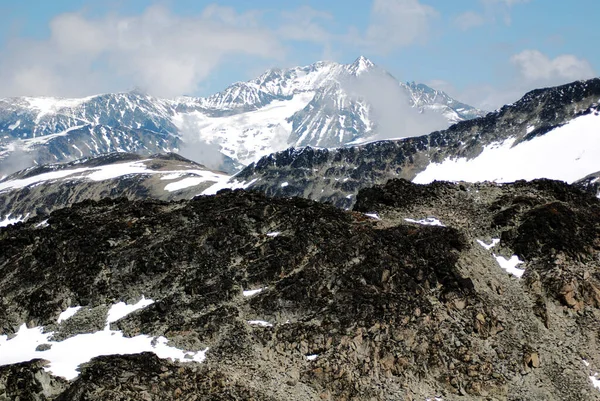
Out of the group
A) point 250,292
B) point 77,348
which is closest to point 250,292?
point 250,292

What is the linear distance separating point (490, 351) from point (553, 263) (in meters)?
11.4

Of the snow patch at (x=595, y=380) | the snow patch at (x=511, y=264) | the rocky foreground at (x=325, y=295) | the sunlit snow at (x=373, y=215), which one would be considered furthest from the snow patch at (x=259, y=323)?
the snow patch at (x=595, y=380)

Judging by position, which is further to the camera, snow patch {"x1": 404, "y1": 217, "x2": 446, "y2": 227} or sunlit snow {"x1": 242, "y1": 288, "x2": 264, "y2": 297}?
snow patch {"x1": 404, "y1": 217, "x2": 446, "y2": 227}

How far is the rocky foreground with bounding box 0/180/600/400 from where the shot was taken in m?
38.7

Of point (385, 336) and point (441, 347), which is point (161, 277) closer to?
point (385, 336)

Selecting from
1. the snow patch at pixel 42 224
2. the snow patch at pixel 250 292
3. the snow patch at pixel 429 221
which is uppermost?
the snow patch at pixel 42 224

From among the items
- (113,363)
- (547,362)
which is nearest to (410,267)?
(547,362)

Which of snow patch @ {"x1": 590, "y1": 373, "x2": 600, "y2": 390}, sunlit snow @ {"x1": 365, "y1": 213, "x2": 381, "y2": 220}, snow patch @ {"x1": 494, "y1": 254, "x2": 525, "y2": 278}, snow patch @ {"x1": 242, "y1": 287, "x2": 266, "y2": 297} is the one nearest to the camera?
snow patch @ {"x1": 590, "y1": 373, "x2": 600, "y2": 390}

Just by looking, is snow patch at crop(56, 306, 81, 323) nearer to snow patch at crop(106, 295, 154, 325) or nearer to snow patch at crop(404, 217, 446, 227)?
snow patch at crop(106, 295, 154, 325)

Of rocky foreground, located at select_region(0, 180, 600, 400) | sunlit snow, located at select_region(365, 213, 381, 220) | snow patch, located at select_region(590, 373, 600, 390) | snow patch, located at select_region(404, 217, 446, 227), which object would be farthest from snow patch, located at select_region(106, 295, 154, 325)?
snow patch, located at select_region(590, 373, 600, 390)

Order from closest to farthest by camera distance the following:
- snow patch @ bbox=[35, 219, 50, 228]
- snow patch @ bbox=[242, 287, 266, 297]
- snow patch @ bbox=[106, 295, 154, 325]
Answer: snow patch @ bbox=[106, 295, 154, 325] → snow patch @ bbox=[242, 287, 266, 297] → snow patch @ bbox=[35, 219, 50, 228]

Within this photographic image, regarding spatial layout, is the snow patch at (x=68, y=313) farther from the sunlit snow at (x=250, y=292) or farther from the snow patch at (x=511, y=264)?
the snow patch at (x=511, y=264)

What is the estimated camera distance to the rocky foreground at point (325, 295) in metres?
38.7

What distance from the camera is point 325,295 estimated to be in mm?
45281
